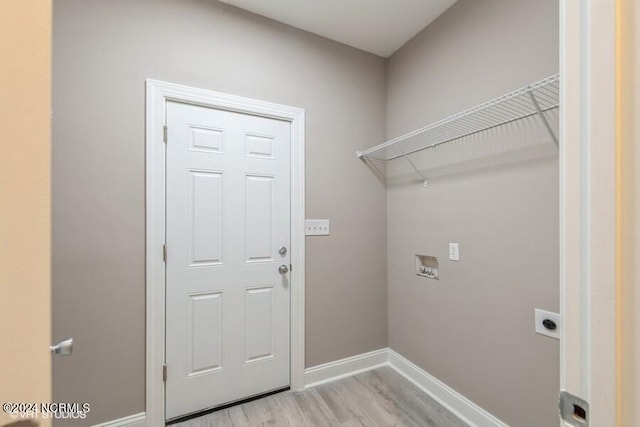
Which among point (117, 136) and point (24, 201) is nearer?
point (24, 201)

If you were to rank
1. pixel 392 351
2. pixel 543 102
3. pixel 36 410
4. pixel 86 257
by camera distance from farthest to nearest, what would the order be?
pixel 392 351 → pixel 86 257 → pixel 543 102 → pixel 36 410

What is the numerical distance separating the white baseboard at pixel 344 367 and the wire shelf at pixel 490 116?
5.26 feet

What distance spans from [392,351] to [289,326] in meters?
0.99

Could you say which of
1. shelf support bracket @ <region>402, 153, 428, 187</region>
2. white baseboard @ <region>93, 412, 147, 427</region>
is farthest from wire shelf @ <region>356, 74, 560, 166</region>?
white baseboard @ <region>93, 412, 147, 427</region>

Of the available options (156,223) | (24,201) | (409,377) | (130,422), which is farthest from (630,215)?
(130,422)

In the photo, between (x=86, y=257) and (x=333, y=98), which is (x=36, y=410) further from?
(x=333, y=98)

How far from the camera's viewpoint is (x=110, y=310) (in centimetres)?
156

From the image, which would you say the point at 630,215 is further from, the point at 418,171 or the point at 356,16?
the point at 356,16

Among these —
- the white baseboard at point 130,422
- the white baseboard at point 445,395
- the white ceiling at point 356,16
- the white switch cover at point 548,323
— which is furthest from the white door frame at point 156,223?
the white switch cover at point 548,323

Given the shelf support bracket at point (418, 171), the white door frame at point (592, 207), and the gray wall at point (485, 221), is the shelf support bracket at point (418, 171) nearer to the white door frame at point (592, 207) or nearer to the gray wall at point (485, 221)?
the gray wall at point (485, 221)

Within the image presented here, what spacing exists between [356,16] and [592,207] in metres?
2.11

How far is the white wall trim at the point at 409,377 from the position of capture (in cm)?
167

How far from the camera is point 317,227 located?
2148 millimetres

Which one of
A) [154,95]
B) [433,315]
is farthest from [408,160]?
[154,95]
